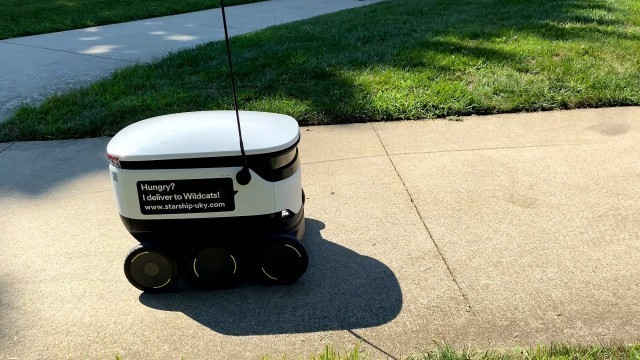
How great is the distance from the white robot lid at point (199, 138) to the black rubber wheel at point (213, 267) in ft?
1.41

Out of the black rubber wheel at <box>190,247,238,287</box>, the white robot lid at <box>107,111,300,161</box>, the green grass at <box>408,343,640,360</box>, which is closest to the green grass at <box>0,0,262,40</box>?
the white robot lid at <box>107,111,300,161</box>

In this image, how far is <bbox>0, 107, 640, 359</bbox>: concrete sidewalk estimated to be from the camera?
2.40m

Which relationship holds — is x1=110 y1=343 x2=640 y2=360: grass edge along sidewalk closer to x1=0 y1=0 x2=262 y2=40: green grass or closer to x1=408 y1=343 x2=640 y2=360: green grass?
x1=408 y1=343 x2=640 y2=360: green grass

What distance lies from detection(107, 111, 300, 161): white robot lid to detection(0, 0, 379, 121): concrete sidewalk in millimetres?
2923

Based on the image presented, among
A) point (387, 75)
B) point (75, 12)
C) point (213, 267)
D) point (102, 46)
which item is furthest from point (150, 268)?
point (75, 12)

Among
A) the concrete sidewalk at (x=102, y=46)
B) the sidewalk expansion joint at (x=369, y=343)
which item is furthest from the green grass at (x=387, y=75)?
the sidewalk expansion joint at (x=369, y=343)

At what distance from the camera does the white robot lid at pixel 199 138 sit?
2410 mm

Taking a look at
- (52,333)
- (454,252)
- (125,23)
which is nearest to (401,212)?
(454,252)

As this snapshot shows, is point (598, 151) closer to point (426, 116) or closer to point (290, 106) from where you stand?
point (426, 116)

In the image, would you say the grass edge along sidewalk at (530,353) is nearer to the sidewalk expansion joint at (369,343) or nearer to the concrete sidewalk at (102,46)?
the sidewalk expansion joint at (369,343)

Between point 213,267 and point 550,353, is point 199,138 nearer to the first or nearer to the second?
point 213,267

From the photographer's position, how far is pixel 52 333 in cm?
246

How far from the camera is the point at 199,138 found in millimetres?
2477

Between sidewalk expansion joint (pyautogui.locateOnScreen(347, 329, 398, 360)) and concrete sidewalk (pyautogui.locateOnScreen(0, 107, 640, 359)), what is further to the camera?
concrete sidewalk (pyautogui.locateOnScreen(0, 107, 640, 359))
